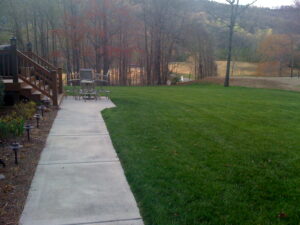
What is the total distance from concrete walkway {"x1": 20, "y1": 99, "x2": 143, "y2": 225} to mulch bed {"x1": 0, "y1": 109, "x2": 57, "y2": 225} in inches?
2.9

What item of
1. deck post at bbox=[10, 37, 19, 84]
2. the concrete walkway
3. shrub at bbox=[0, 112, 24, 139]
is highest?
deck post at bbox=[10, 37, 19, 84]

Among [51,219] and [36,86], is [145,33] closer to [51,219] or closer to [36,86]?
[36,86]

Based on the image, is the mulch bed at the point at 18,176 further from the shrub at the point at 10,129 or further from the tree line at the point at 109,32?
the tree line at the point at 109,32

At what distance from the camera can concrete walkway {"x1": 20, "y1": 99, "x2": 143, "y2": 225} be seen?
2561 millimetres

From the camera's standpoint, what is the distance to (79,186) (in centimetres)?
317

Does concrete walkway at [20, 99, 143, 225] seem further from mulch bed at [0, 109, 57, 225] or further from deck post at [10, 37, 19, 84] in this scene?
deck post at [10, 37, 19, 84]

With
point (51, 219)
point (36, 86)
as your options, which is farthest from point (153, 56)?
point (51, 219)

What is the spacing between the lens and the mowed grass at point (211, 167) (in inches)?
102

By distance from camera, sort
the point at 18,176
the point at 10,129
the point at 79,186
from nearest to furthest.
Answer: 1. the point at 79,186
2. the point at 18,176
3. the point at 10,129

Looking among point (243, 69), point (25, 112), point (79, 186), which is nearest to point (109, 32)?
point (25, 112)

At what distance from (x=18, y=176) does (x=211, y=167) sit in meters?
2.13

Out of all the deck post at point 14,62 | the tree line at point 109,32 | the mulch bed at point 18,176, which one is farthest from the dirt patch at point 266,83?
the mulch bed at point 18,176

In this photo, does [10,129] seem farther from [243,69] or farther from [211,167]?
[243,69]

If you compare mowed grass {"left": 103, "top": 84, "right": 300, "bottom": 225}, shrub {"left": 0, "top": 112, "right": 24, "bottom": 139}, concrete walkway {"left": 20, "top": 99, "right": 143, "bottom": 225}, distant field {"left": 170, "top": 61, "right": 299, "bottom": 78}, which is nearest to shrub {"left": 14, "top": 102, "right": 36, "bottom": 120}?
concrete walkway {"left": 20, "top": 99, "right": 143, "bottom": 225}
